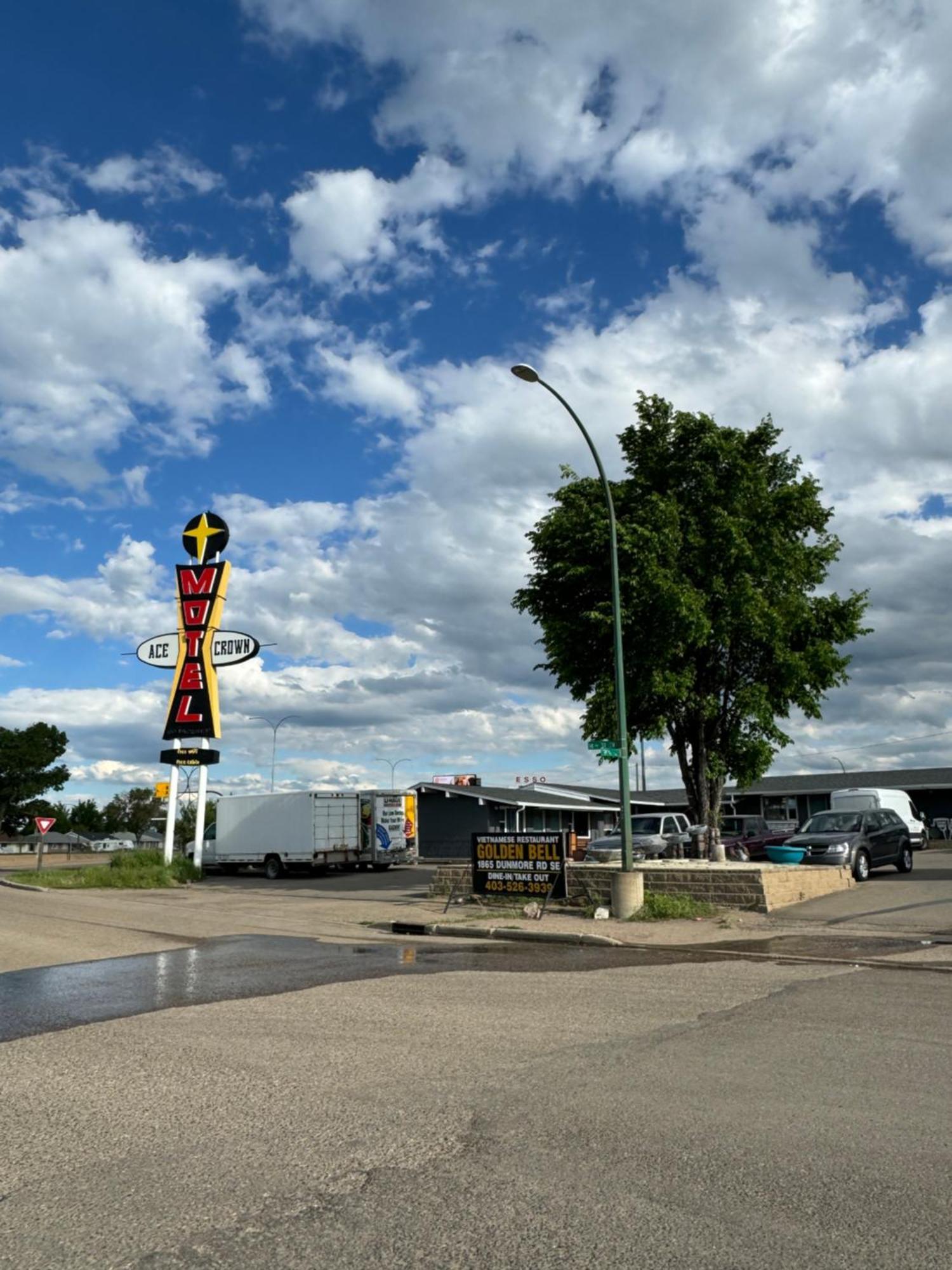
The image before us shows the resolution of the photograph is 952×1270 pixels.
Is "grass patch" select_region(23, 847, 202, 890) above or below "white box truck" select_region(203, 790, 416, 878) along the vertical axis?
below

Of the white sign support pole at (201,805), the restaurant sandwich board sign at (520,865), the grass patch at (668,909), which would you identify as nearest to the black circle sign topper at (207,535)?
the white sign support pole at (201,805)

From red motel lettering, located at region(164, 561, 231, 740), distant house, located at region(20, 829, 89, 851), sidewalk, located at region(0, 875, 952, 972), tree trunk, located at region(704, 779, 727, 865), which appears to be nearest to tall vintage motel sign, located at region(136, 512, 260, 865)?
red motel lettering, located at region(164, 561, 231, 740)

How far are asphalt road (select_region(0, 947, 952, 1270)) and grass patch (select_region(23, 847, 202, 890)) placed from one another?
26.0m

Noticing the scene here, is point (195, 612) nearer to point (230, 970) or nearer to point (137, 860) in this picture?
point (137, 860)

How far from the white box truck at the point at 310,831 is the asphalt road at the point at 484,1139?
28930mm

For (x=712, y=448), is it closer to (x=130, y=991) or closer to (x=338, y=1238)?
(x=130, y=991)

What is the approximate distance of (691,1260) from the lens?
12.2 feet

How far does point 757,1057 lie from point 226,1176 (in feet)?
12.7

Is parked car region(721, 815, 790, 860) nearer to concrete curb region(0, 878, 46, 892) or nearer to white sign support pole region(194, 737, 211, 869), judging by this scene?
white sign support pole region(194, 737, 211, 869)

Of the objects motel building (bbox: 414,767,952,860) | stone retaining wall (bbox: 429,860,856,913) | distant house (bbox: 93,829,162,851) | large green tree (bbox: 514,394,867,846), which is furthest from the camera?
distant house (bbox: 93,829,162,851)

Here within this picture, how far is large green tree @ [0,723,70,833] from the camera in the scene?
92562 mm

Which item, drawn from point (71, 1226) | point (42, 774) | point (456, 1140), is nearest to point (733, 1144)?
point (456, 1140)

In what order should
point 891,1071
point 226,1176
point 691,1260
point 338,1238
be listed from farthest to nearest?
point 891,1071 → point 226,1176 → point 338,1238 → point 691,1260

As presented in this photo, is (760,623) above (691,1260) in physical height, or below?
above
